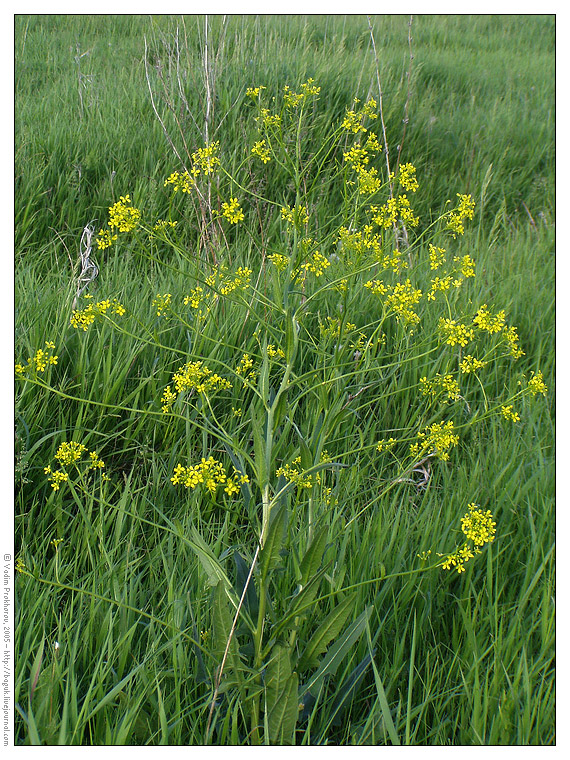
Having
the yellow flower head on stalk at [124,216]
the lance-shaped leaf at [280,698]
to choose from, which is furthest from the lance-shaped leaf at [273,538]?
the yellow flower head on stalk at [124,216]

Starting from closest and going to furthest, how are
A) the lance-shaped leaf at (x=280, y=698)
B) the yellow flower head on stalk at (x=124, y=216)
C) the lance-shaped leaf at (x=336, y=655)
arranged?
the lance-shaped leaf at (x=280, y=698) → the lance-shaped leaf at (x=336, y=655) → the yellow flower head on stalk at (x=124, y=216)

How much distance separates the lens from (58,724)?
1.14 metres

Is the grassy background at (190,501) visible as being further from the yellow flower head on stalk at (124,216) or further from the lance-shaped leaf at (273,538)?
the yellow flower head on stalk at (124,216)

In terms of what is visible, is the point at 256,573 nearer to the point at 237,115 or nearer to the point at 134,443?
the point at 134,443

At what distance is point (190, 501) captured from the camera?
1659 millimetres

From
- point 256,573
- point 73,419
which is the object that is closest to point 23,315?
point 73,419

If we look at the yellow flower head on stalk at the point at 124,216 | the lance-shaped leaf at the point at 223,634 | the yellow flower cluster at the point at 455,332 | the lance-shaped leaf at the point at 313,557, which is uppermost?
the yellow flower head on stalk at the point at 124,216

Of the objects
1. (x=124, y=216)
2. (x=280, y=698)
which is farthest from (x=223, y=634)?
(x=124, y=216)

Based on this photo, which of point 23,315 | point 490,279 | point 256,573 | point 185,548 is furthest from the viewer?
point 490,279

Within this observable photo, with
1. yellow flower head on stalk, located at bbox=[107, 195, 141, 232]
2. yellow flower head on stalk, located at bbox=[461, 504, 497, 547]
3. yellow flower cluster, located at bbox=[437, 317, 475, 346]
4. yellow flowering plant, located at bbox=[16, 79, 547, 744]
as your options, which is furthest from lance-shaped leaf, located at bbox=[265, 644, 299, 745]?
yellow flower head on stalk, located at bbox=[107, 195, 141, 232]

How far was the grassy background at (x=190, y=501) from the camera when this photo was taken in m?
1.22

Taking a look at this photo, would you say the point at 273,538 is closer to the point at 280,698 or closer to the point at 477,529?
the point at 280,698

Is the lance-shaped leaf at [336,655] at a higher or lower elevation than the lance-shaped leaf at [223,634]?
lower

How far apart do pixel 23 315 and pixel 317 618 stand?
161cm
